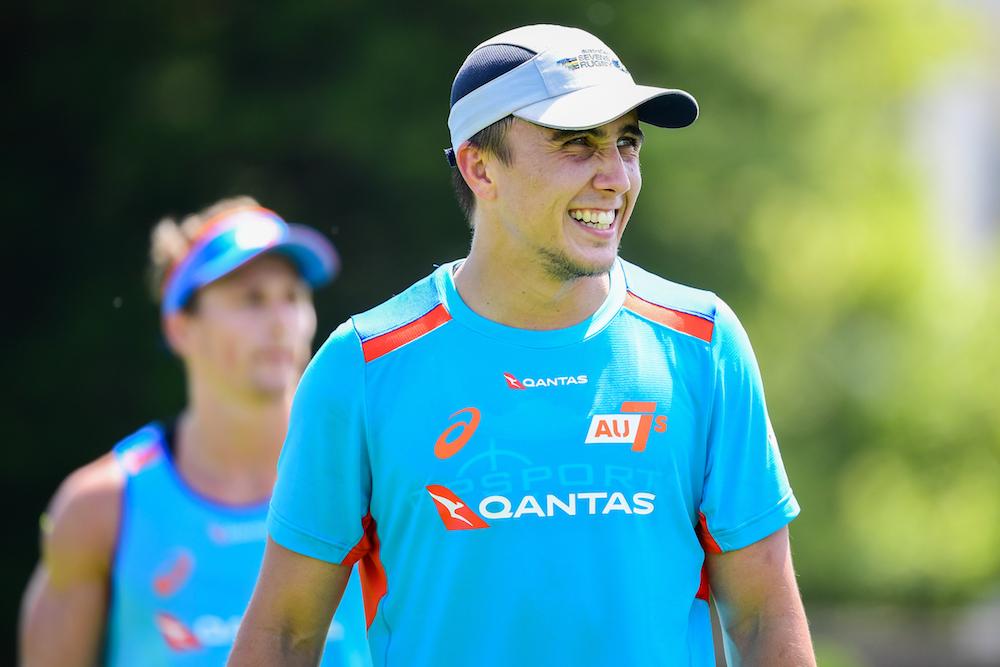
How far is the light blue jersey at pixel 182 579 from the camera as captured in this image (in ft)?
15.7

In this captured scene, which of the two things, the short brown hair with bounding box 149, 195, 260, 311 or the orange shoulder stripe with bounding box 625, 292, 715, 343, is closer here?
the orange shoulder stripe with bounding box 625, 292, 715, 343

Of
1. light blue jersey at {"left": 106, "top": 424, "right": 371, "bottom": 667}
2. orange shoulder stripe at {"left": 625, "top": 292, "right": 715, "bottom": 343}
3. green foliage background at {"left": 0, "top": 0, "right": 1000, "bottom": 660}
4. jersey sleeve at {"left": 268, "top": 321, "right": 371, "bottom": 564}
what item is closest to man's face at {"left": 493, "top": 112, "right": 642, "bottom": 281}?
orange shoulder stripe at {"left": 625, "top": 292, "right": 715, "bottom": 343}

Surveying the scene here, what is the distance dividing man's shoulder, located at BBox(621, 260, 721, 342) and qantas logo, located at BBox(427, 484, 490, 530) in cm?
58

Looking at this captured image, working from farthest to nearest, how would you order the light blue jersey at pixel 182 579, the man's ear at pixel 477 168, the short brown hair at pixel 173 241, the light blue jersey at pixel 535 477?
the short brown hair at pixel 173 241 < the light blue jersey at pixel 182 579 < the man's ear at pixel 477 168 < the light blue jersey at pixel 535 477

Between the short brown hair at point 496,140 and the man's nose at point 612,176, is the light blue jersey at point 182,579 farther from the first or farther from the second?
the man's nose at point 612,176

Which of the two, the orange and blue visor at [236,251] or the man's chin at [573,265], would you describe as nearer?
the man's chin at [573,265]

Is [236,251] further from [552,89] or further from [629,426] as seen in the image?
[629,426]

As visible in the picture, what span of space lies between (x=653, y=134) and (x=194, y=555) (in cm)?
631

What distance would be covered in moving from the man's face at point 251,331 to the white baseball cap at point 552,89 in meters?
2.16

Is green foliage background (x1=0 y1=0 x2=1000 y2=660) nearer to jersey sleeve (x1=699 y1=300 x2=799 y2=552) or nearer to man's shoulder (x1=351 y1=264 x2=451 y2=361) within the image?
man's shoulder (x1=351 y1=264 x2=451 y2=361)

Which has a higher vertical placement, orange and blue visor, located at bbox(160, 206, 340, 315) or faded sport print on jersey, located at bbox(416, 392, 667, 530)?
orange and blue visor, located at bbox(160, 206, 340, 315)

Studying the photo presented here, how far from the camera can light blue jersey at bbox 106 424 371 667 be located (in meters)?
4.78

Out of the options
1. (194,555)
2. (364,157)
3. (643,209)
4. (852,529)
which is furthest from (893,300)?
(194,555)

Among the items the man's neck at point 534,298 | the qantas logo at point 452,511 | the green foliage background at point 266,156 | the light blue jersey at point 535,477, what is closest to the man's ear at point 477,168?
the man's neck at point 534,298
